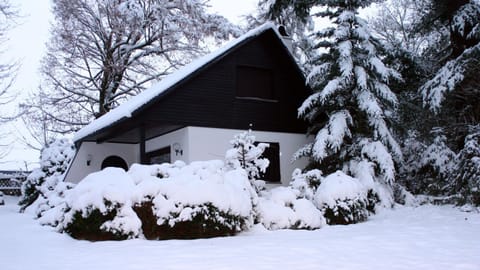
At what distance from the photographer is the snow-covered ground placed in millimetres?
5449

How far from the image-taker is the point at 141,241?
7871 mm

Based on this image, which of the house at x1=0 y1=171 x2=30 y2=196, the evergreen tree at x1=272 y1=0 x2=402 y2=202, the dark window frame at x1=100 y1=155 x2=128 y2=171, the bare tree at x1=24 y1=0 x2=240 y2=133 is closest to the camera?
the evergreen tree at x1=272 y1=0 x2=402 y2=202

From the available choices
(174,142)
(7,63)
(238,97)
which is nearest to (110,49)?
(7,63)

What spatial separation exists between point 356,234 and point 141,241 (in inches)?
143

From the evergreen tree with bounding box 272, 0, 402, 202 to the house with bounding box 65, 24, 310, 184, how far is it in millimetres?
1131

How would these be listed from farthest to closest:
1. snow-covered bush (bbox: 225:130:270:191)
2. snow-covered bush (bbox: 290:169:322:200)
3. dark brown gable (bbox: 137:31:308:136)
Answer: dark brown gable (bbox: 137:31:308:136), snow-covered bush (bbox: 290:169:322:200), snow-covered bush (bbox: 225:130:270:191)

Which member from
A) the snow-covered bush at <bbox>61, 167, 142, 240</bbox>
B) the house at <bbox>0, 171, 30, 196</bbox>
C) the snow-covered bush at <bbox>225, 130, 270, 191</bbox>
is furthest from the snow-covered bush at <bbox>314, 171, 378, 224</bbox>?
the house at <bbox>0, 171, 30, 196</bbox>

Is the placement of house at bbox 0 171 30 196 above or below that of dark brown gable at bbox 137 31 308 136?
below

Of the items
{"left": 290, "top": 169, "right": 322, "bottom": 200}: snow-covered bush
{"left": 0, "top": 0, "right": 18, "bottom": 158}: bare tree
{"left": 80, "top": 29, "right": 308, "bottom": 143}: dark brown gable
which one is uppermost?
{"left": 0, "top": 0, "right": 18, "bottom": 158}: bare tree

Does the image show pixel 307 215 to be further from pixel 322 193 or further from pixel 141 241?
pixel 141 241

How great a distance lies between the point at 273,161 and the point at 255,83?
251cm

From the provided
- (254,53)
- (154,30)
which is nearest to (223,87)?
(254,53)

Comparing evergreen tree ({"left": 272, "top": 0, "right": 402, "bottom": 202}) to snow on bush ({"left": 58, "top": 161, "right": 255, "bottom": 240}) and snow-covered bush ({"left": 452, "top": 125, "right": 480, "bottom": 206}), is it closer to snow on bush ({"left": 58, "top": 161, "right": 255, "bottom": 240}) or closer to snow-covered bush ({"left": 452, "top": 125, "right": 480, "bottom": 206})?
snow-covered bush ({"left": 452, "top": 125, "right": 480, "bottom": 206})

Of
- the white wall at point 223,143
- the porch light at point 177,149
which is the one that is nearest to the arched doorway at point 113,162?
the porch light at point 177,149
